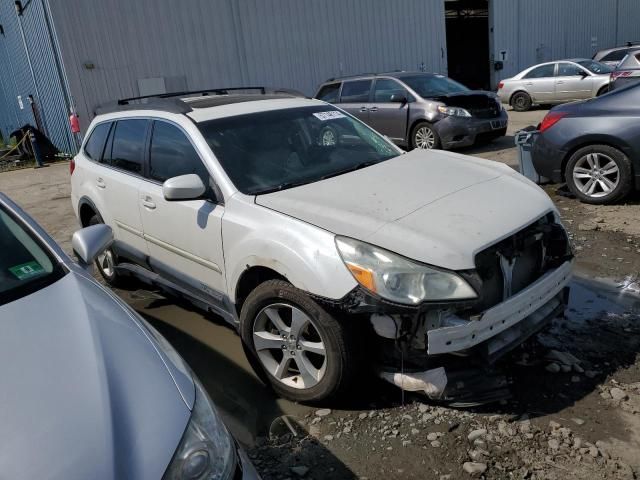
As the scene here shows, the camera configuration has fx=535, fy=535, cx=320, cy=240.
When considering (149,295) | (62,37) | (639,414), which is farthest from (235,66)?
(639,414)

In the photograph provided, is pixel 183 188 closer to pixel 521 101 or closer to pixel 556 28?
pixel 521 101

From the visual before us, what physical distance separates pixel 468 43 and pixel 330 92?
2121 centimetres

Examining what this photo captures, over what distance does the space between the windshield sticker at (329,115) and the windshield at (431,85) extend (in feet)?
20.5

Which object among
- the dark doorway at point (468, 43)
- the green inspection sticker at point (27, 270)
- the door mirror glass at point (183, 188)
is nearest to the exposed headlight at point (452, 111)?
the door mirror glass at point (183, 188)

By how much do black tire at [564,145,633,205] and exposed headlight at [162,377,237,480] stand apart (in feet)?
18.1

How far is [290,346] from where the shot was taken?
9.72ft

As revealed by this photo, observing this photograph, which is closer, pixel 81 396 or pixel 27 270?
pixel 81 396

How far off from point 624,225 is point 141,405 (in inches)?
205

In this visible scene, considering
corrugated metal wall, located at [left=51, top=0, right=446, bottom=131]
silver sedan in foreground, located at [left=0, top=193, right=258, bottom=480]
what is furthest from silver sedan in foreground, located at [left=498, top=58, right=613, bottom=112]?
silver sedan in foreground, located at [left=0, top=193, right=258, bottom=480]

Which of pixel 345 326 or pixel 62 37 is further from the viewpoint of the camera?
pixel 62 37

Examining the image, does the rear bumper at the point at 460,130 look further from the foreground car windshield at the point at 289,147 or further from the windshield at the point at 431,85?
the foreground car windshield at the point at 289,147

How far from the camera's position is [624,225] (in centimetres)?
535

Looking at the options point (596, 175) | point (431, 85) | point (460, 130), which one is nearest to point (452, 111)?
point (460, 130)

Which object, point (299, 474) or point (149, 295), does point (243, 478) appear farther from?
point (149, 295)
